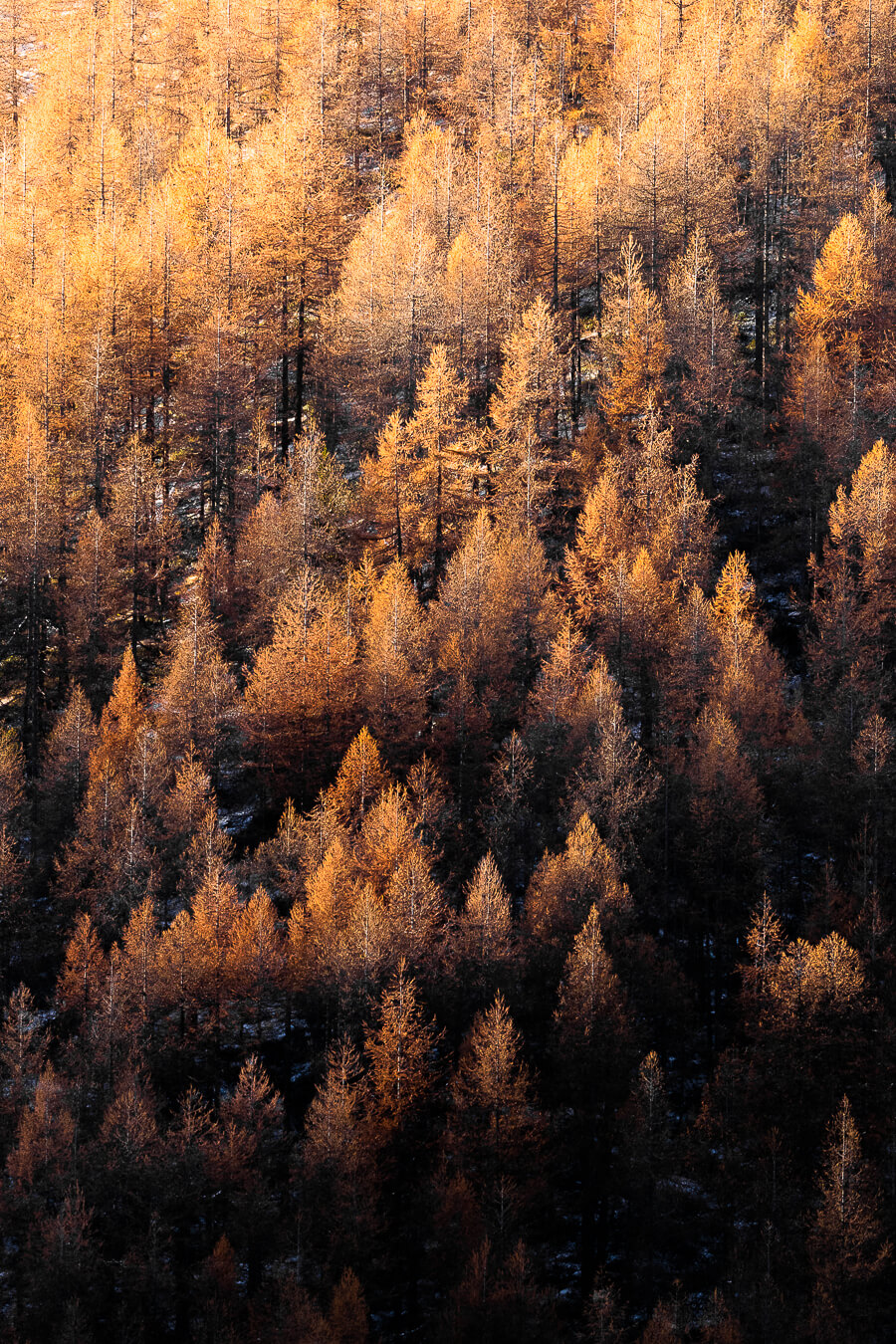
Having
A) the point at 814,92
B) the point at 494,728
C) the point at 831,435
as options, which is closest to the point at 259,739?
the point at 494,728

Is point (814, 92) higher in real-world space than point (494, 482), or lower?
higher

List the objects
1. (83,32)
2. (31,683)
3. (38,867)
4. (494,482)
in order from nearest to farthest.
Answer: (38,867), (31,683), (494,482), (83,32)

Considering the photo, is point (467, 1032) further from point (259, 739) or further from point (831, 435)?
point (831, 435)

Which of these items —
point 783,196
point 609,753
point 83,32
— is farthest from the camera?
point 83,32

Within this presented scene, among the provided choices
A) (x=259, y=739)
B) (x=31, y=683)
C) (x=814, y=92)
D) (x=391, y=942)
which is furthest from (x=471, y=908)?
(x=814, y=92)

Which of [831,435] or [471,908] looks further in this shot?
[831,435]

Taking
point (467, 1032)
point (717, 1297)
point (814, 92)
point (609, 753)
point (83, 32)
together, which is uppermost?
point (83, 32)
